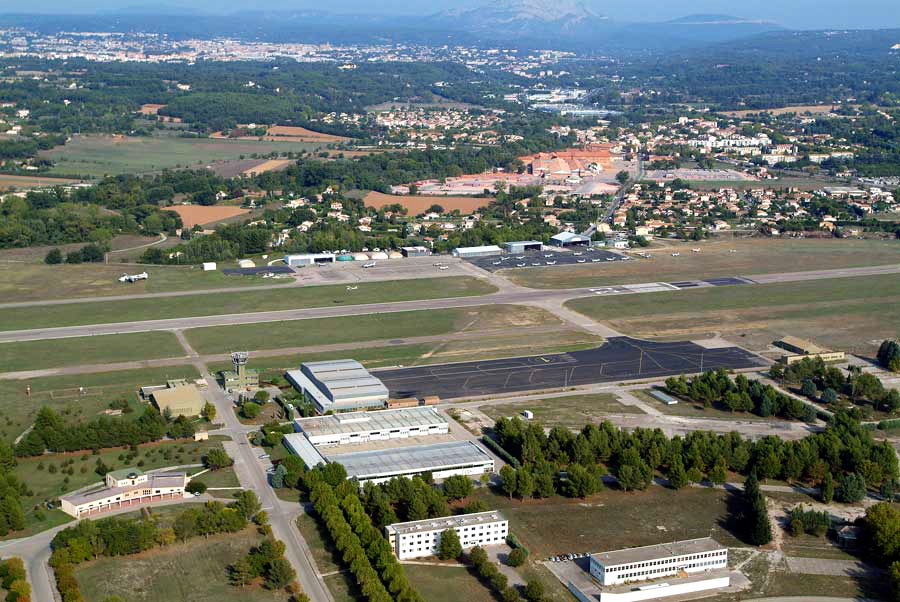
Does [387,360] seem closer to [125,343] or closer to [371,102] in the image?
[125,343]

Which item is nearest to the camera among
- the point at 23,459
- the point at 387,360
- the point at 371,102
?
the point at 23,459

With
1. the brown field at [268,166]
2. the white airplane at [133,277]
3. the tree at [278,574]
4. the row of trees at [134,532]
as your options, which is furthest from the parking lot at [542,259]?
the tree at [278,574]

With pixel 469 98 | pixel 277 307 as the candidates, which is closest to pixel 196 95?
pixel 469 98

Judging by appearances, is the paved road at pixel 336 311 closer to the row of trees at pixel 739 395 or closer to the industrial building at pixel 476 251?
the industrial building at pixel 476 251

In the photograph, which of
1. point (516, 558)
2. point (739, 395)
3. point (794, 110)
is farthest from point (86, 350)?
point (794, 110)

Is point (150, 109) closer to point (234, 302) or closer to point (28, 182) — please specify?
point (28, 182)

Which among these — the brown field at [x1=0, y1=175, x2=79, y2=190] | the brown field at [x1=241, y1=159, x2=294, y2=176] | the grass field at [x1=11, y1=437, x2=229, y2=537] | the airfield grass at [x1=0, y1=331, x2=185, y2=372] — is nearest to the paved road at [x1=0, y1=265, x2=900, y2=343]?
the airfield grass at [x1=0, y1=331, x2=185, y2=372]
